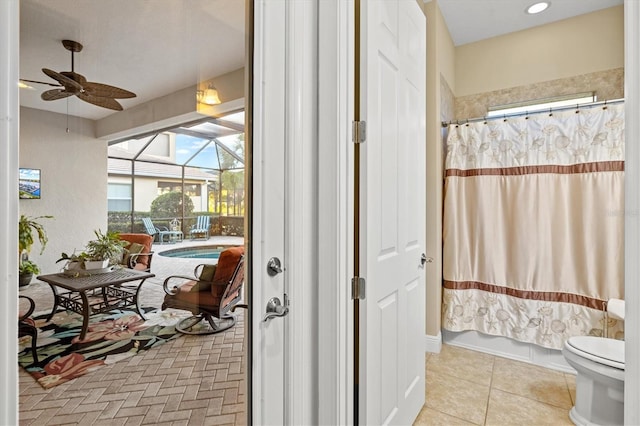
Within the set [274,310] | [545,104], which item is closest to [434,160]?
[545,104]

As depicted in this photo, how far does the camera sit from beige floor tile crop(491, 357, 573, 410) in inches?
84.2

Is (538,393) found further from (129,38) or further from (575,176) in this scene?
(129,38)

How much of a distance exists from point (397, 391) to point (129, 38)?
5.56 feet

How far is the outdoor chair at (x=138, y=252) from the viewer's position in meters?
0.81

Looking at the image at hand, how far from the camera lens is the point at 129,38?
777mm

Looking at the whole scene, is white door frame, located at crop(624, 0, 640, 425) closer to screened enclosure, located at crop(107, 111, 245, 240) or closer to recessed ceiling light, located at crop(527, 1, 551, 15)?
screened enclosure, located at crop(107, 111, 245, 240)

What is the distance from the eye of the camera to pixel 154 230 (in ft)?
2.86

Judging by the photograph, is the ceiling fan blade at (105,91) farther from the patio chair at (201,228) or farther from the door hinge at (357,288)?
the door hinge at (357,288)

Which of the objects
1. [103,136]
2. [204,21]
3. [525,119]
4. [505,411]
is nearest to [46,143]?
[103,136]

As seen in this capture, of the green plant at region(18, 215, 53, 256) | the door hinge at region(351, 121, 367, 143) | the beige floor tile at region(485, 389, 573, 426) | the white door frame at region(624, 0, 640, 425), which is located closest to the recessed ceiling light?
the white door frame at region(624, 0, 640, 425)

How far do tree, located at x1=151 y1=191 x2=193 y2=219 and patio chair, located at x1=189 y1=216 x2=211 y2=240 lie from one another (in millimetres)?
43

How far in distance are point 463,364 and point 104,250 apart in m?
2.61

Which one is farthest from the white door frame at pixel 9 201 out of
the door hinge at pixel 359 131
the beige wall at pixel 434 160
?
the beige wall at pixel 434 160

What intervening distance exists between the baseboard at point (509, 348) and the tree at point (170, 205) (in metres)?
2.68
